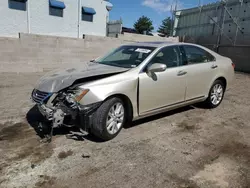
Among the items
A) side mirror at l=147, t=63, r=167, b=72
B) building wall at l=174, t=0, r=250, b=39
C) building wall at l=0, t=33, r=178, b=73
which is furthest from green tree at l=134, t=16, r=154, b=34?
side mirror at l=147, t=63, r=167, b=72

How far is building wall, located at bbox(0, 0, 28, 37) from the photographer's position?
42.6 feet

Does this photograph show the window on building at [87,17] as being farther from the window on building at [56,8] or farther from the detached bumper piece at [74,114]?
the detached bumper piece at [74,114]

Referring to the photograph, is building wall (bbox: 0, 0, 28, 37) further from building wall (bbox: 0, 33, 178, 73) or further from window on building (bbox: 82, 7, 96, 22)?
building wall (bbox: 0, 33, 178, 73)

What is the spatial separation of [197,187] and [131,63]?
2302mm

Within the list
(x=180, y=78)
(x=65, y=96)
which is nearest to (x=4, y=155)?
(x=65, y=96)

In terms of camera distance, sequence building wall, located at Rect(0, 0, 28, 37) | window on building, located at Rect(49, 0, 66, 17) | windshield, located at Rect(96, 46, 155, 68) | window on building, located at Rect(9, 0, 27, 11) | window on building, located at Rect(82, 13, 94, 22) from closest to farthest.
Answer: windshield, located at Rect(96, 46, 155, 68) → building wall, located at Rect(0, 0, 28, 37) → window on building, located at Rect(9, 0, 27, 11) → window on building, located at Rect(49, 0, 66, 17) → window on building, located at Rect(82, 13, 94, 22)

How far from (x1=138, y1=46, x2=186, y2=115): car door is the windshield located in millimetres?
200

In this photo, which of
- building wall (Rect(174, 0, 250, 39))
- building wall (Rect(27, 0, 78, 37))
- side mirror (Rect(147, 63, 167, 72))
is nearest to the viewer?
side mirror (Rect(147, 63, 167, 72))

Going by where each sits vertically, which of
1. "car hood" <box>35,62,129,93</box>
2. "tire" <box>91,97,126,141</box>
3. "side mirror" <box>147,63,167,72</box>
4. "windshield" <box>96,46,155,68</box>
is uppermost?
"windshield" <box>96,46,155,68</box>

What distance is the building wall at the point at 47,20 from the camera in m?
13.4

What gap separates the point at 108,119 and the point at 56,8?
13.7 m

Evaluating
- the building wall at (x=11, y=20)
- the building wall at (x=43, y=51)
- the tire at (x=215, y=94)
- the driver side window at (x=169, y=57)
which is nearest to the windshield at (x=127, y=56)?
the driver side window at (x=169, y=57)

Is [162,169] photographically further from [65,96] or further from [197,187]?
[65,96]

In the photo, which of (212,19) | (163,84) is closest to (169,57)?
(163,84)
